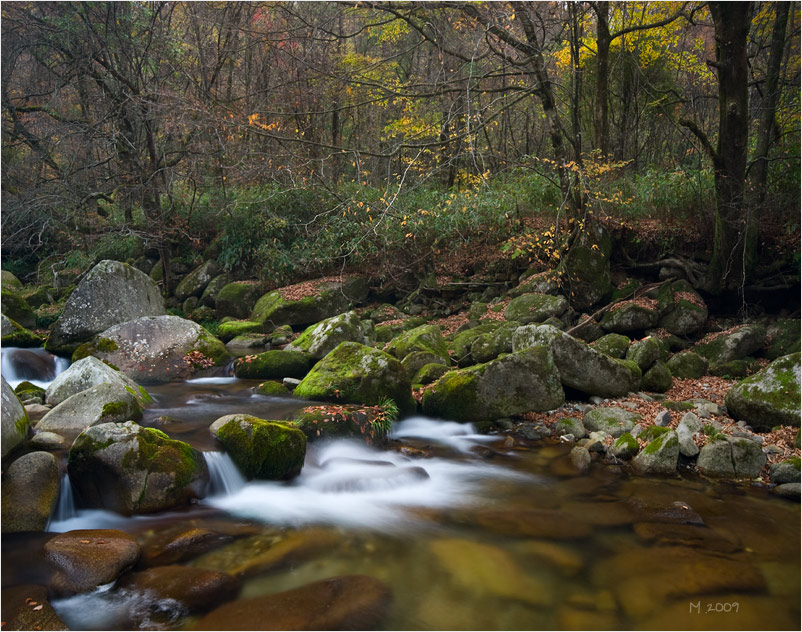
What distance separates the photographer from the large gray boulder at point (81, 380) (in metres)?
6.99

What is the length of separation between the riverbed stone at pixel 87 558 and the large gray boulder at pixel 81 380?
3023mm

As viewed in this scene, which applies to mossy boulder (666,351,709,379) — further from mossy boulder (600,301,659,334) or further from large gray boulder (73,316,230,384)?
large gray boulder (73,316,230,384)

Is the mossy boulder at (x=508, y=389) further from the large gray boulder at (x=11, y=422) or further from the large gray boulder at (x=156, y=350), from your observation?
the large gray boulder at (x=11, y=422)

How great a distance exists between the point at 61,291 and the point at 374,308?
911 centimetres

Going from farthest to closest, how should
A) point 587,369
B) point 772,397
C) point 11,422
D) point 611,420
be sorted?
point 587,369
point 611,420
point 772,397
point 11,422

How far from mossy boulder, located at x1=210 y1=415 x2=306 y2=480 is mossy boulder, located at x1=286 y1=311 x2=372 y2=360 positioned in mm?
3886

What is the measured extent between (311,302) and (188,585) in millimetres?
10058

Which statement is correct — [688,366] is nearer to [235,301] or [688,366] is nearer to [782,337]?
[782,337]

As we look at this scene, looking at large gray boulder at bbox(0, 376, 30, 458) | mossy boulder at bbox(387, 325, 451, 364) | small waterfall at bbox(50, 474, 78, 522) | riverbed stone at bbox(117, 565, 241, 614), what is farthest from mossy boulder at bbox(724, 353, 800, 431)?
large gray boulder at bbox(0, 376, 30, 458)

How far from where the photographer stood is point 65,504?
4.77 metres

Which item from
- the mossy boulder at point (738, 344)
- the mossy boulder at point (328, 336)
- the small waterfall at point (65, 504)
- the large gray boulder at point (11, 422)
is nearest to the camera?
the small waterfall at point (65, 504)

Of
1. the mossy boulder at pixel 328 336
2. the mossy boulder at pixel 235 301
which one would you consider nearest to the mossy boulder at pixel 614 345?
the mossy boulder at pixel 328 336

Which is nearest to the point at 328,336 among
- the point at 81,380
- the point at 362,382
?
the point at 362,382

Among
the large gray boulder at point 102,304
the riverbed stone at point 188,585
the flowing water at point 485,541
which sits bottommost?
the flowing water at point 485,541
